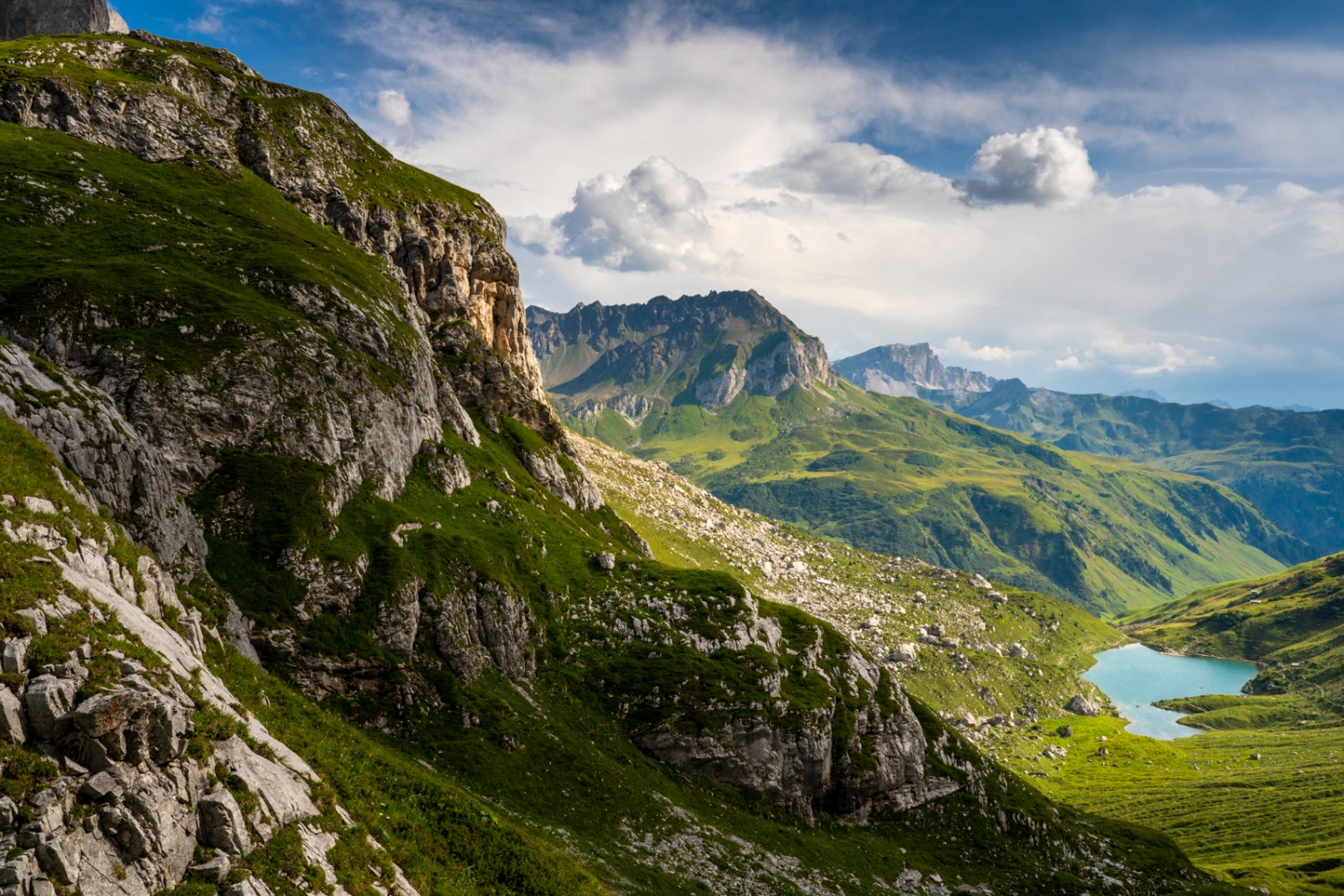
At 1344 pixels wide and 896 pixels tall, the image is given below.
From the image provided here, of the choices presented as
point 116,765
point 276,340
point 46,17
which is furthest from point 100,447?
point 46,17

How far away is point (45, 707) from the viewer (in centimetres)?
1580

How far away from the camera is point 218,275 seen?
220 ft

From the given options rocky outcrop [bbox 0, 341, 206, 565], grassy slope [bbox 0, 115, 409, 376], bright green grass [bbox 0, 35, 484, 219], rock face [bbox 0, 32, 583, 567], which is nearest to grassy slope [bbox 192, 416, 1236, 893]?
rocky outcrop [bbox 0, 341, 206, 565]

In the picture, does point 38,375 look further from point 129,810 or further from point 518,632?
point 518,632

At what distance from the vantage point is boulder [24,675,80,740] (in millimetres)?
15688

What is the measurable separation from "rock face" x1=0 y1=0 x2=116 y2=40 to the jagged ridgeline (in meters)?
70.4

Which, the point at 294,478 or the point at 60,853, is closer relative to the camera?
the point at 60,853

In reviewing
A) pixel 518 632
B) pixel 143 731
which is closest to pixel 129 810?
pixel 143 731

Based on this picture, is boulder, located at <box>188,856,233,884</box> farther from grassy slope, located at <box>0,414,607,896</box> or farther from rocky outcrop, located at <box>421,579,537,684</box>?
rocky outcrop, located at <box>421,579,537,684</box>

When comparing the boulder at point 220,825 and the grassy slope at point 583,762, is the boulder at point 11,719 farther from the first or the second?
the grassy slope at point 583,762

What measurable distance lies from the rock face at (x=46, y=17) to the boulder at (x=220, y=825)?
20683 centimetres

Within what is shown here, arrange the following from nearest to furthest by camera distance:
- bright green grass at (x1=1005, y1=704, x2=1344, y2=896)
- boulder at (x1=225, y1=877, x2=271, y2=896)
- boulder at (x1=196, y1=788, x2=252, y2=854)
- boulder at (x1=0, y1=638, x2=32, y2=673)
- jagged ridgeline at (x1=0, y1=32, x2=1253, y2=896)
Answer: boulder at (x1=0, y1=638, x2=32, y2=673)
boulder at (x1=225, y1=877, x2=271, y2=896)
boulder at (x1=196, y1=788, x2=252, y2=854)
jagged ridgeline at (x1=0, y1=32, x2=1253, y2=896)
bright green grass at (x1=1005, y1=704, x2=1344, y2=896)

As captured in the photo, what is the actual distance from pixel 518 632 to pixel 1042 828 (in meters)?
71.2

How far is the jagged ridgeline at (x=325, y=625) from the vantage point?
1930cm
